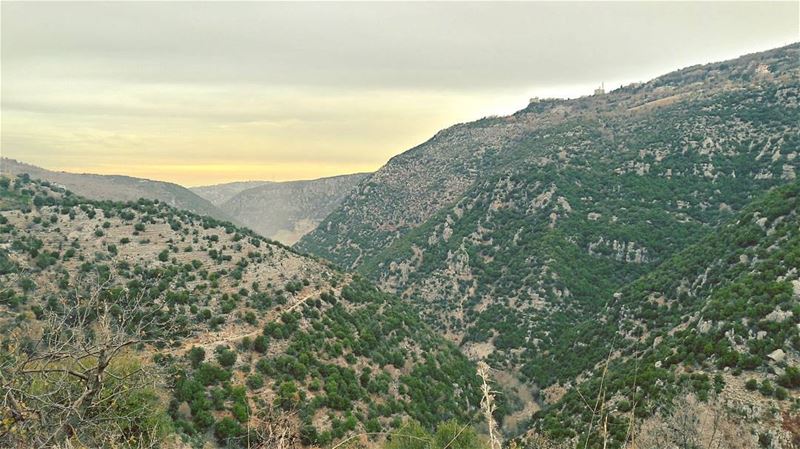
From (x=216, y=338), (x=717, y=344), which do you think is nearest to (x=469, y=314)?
(x=717, y=344)

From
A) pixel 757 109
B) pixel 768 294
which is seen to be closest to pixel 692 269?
pixel 768 294

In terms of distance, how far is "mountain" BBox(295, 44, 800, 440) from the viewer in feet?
176

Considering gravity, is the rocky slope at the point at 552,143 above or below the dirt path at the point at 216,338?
above

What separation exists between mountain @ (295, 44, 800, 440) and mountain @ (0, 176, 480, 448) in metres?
13.3

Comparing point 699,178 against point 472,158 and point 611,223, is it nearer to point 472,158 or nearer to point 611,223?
point 611,223

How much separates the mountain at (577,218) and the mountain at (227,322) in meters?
13.3

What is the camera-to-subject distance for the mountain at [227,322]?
78.9ft

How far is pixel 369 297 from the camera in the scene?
44.9 meters

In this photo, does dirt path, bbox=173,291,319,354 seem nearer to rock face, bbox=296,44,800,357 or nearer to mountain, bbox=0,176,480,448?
mountain, bbox=0,176,480,448

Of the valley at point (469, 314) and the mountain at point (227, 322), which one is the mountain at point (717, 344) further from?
the mountain at point (227, 322)

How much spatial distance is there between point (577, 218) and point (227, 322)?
5439 cm

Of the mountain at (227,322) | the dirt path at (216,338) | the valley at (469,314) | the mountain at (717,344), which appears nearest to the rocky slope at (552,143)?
the valley at (469,314)

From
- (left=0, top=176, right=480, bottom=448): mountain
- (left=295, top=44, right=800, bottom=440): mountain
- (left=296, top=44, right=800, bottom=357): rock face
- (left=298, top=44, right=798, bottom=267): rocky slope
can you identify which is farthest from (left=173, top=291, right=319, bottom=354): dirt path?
(left=298, top=44, right=798, bottom=267): rocky slope

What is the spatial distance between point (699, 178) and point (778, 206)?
102ft
